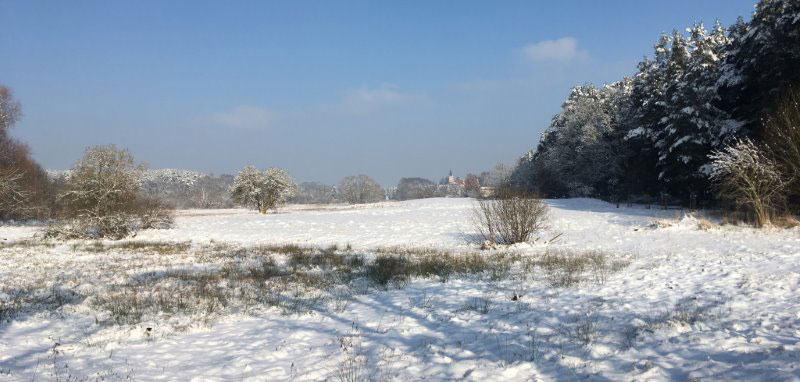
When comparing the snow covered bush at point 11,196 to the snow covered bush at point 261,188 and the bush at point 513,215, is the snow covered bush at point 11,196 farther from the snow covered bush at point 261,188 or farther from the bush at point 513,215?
the bush at point 513,215

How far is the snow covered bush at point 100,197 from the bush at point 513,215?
2149 centimetres

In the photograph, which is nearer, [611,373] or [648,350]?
[611,373]

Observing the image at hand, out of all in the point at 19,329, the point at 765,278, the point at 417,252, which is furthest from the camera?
the point at 417,252

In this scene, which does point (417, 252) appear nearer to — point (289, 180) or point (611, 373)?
point (611, 373)

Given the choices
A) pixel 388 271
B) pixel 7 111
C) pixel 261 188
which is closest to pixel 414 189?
pixel 261 188

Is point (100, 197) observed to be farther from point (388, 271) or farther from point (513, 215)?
point (513, 215)

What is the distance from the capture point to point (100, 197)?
26.2m

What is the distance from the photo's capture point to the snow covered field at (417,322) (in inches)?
212

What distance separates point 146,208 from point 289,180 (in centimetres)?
2104

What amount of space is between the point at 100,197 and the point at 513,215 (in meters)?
23.5

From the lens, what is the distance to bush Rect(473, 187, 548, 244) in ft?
63.5

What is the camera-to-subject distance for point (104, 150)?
88.8 ft

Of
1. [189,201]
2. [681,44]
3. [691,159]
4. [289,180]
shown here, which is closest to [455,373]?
[691,159]

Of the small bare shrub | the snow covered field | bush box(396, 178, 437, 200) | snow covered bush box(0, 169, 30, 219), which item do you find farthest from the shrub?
bush box(396, 178, 437, 200)
